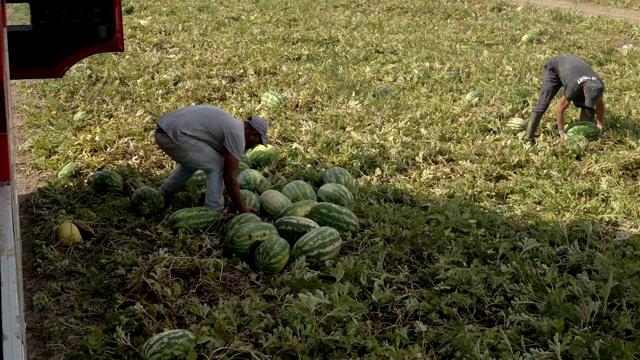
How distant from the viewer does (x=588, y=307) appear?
4.17 meters

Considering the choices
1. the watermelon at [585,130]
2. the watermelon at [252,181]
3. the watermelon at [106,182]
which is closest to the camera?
the watermelon at [252,181]

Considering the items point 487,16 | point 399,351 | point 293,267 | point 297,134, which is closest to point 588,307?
point 399,351

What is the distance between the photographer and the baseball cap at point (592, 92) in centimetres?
707

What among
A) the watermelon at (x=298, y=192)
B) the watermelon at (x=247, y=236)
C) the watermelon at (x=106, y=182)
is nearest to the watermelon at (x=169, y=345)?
the watermelon at (x=247, y=236)

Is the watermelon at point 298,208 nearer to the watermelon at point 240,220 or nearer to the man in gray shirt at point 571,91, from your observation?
the watermelon at point 240,220

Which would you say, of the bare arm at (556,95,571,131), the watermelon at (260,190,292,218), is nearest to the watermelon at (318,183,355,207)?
the watermelon at (260,190,292,218)

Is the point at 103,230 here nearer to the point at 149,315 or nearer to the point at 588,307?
the point at 149,315

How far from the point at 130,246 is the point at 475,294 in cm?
248

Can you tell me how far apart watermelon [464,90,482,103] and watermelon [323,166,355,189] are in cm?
302

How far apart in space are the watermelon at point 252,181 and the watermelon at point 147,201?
27.3 inches

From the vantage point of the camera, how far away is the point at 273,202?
215 inches

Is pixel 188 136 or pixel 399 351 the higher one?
pixel 188 136

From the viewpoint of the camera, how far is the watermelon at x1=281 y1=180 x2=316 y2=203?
5.63 meters

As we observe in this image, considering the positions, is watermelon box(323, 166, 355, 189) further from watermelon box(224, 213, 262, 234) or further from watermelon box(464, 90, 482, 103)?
watermelon box(464, 90, 482, 103)
